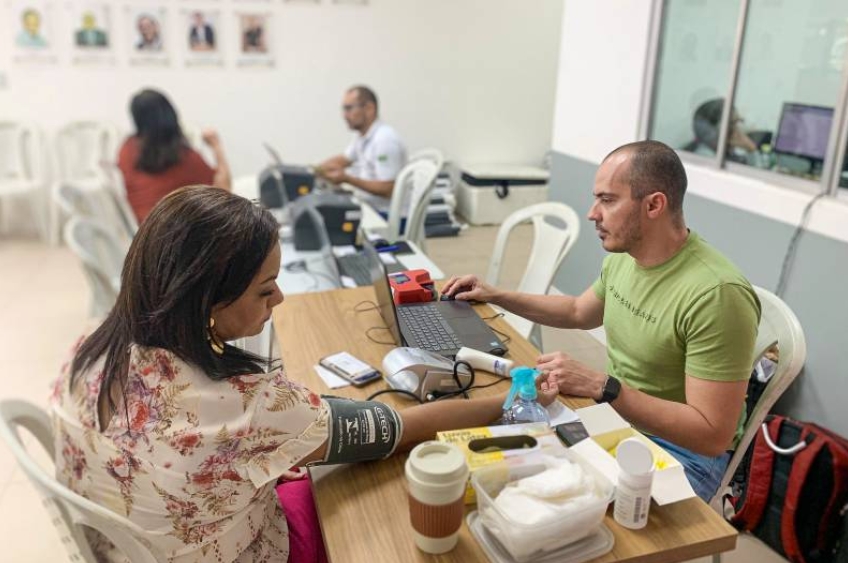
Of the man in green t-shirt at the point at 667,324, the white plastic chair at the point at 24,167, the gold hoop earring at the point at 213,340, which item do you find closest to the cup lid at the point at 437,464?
the gold hoop earring at the point at 213,340

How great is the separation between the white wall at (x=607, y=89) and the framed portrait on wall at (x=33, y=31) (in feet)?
13.0

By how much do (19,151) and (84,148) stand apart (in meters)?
0.46

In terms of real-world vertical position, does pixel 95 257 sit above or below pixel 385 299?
below

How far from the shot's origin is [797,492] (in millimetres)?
1954

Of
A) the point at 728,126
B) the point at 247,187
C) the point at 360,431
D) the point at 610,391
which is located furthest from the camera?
the point at 247,187

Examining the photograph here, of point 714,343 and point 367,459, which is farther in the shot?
point 714,343

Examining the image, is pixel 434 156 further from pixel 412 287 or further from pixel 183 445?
pixel 183 445

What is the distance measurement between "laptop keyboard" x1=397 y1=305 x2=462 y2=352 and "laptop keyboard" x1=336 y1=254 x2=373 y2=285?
0.44m

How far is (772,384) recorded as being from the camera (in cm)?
149

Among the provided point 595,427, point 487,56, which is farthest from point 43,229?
point 595,427

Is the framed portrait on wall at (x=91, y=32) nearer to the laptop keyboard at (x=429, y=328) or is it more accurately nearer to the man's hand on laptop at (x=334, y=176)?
the man's hand on laptop at (x=334, y=176)

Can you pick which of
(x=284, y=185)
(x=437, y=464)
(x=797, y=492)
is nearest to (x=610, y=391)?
(x=437, y=464)

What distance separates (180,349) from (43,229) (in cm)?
507

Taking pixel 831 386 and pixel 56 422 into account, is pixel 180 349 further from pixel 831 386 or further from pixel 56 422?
pixel 831 386
